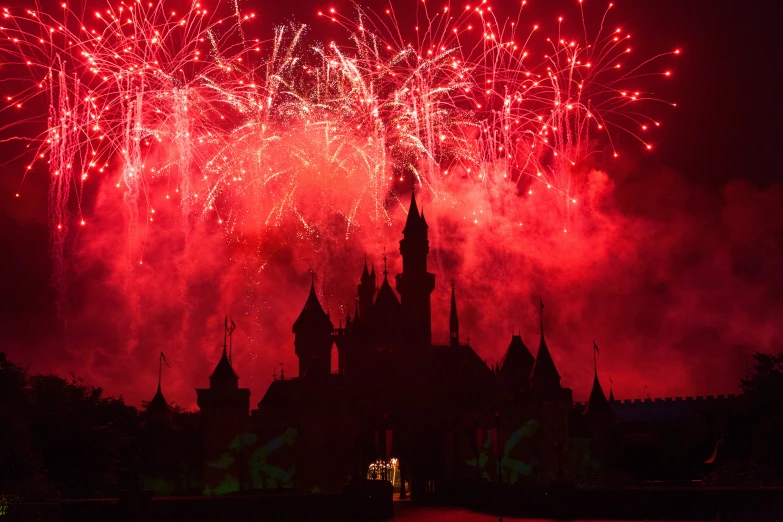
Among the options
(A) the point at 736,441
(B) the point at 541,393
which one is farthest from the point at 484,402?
(A) the point at 736,441

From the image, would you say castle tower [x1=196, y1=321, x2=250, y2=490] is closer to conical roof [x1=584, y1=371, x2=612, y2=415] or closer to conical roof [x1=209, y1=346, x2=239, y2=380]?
conical roof [x1=209, y1=346, x2=239, y2=380]

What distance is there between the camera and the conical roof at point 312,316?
64.6 meters

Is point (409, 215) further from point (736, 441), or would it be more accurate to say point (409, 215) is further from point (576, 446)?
point (736, 441)

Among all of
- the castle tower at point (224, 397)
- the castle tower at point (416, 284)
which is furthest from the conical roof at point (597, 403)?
the castle tower at point (224, 397)

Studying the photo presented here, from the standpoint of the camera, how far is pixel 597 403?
196ft

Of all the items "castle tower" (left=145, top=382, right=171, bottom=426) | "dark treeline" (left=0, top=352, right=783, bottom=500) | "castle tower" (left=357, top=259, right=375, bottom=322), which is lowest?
"dark treeline" (left=0, top=352, right=783, bottom=500)

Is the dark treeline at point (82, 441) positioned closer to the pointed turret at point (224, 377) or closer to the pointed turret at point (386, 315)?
the pointed turret at point (224, 377)

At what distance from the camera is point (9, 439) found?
27.8 meters

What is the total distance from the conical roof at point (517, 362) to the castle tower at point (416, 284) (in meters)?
5.51

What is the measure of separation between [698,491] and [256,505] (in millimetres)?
12550

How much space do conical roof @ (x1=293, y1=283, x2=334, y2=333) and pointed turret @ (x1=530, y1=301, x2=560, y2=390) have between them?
1470cm

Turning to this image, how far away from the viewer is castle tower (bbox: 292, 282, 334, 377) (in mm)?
64188

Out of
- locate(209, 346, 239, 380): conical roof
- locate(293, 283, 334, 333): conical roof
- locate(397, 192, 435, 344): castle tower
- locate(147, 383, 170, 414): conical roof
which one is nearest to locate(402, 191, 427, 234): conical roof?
locate(397, 192, 435, 344): castle tower

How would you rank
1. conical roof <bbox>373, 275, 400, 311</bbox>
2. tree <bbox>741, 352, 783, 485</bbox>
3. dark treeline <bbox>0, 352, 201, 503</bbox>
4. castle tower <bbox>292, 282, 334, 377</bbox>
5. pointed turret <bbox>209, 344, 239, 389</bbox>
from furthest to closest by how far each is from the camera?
castle tower <bbox>292, 282, 334, 377</bbox> → conical roof <bbox>373, 275, 400, 311</bbox> → pointed turret <bbox>209, 344, 239, 389</bbox> → tree <bbox>741, 352, 783, 485</bbox> → dark treeline <bbox>0, 352, 201, 503</bbox>
